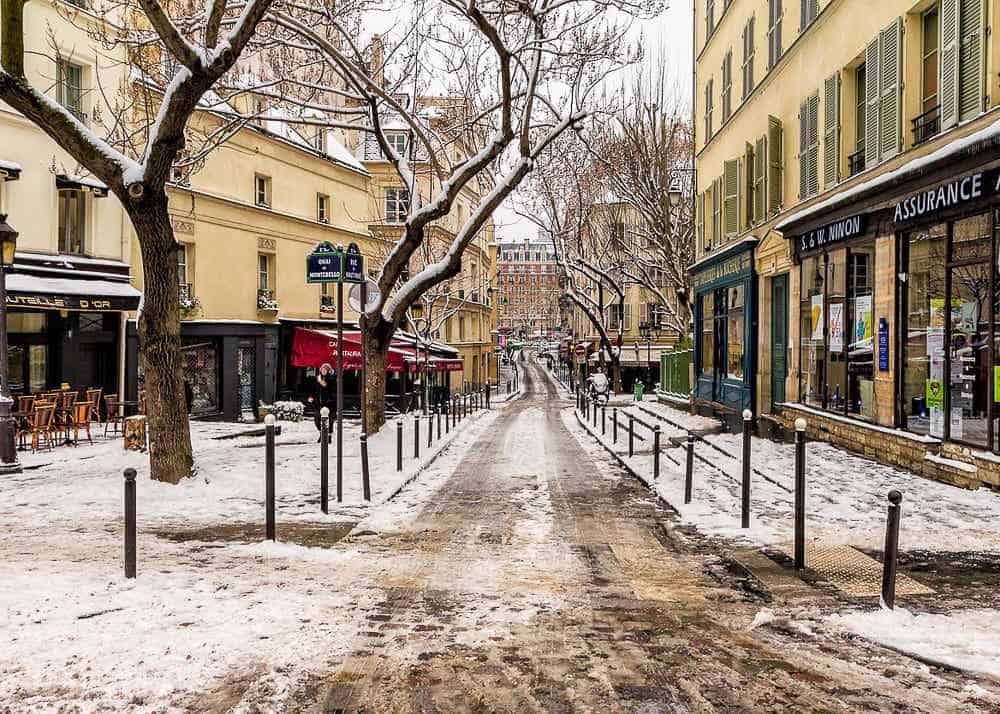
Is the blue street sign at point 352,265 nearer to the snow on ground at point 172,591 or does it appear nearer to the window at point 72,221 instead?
the snow on ground at point 172,591

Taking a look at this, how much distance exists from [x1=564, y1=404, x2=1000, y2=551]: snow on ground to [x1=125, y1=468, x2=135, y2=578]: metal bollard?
17.6 feet

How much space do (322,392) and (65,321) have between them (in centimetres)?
623

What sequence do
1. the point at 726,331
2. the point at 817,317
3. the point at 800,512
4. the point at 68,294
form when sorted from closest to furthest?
the point at 800,512
the point at 817,317
the point at 68,294
the point at 726,331

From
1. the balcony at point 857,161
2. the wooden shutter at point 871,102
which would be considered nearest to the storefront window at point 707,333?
the balcony at point 857,161

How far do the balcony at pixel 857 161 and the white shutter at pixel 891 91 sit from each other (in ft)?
3.68

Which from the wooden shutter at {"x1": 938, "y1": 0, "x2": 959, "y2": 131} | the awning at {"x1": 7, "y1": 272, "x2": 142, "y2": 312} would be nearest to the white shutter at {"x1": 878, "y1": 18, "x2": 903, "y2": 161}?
the wooden shutter at {"x1": 938, "y1": 0, "x2": 959, "y2": 131}

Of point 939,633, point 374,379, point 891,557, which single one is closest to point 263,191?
point 374,379

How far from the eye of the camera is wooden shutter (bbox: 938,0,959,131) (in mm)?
11062

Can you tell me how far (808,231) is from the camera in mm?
16062

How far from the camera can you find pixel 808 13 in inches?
654

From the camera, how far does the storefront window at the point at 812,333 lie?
16.1m

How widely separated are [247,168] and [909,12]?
66.9 feet

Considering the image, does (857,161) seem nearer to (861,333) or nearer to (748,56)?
(861,333)

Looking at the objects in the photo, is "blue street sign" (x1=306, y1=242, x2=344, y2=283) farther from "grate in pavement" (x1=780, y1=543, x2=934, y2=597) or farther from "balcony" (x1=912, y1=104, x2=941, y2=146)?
"balcony" (x1=912, y1=104, x2=941, y2=146)
